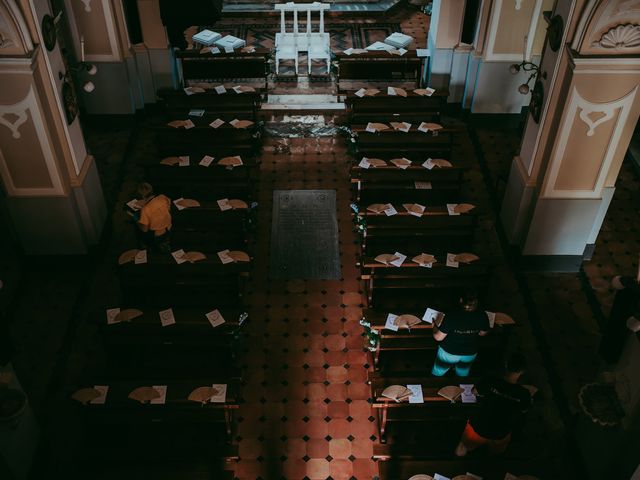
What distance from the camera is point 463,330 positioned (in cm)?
675

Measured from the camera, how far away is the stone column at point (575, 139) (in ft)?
23.9

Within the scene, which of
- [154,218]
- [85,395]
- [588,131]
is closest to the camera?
[85,395]

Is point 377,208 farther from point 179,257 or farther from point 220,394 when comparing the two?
point 220,394

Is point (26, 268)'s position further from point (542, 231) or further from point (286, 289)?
point (542, 231)

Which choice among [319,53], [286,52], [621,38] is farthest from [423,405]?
[286,52]

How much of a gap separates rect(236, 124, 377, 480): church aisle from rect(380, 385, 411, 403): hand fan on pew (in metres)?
0.68

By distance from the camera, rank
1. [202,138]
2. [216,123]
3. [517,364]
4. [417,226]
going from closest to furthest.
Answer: [517,364]
[417,226]
[202,138]
[216,123]

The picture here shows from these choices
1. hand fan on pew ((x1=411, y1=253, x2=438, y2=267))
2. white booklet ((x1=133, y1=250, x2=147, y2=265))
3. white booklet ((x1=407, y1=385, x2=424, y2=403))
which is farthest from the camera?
hand fan on pew ((x1=411, y1=253, x2=438, y2=267))

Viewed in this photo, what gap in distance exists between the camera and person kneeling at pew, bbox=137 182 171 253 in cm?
806

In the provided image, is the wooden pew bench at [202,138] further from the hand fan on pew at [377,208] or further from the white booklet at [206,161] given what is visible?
the hand fan on pew at [377,208]

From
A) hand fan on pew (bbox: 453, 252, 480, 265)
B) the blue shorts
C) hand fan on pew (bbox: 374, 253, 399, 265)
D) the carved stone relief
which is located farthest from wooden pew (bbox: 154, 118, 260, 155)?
the carved stone relief

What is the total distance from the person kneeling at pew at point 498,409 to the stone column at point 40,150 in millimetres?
5904

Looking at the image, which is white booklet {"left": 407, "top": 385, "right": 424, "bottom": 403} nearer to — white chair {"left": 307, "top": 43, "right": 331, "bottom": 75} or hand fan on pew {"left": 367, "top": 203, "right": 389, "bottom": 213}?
hand fan on pew {"left": 367, "top": 203, "right": 389, "bottom": 213}

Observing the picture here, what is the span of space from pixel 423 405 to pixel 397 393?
1.18ft
